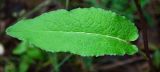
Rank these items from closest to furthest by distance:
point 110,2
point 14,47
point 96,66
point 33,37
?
point 33,37 < point 110,2 < point 96,66 < point 14,47

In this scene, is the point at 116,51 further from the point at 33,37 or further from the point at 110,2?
the point at 110,2

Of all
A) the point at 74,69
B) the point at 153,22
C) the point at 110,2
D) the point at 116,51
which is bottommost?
the point at 74,69

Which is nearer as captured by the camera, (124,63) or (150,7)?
(124,63)

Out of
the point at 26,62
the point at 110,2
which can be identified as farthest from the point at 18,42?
the point at 110,2

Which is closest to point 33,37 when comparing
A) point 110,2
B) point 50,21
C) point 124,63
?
point 50,21

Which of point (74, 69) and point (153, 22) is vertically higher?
point (153, 22)

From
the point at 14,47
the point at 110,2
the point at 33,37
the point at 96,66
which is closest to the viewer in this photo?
the point at 33,37
